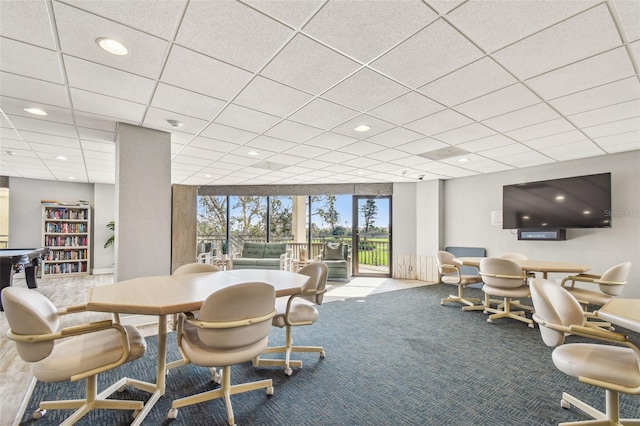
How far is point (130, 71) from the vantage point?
7.25 feet

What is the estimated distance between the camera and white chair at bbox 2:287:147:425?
1483mm

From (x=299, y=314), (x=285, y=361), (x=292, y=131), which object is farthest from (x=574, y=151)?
(x=285, y=361)

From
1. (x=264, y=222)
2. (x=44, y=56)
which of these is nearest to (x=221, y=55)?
(x=44, y=56)

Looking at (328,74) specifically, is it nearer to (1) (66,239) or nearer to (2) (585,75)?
(2) (585,75)

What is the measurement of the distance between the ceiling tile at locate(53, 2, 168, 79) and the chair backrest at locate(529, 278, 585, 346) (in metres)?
2.93

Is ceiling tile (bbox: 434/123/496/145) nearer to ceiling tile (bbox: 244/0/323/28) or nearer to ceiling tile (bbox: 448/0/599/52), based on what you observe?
ceiling tile (bbox: 448/0/599/52)

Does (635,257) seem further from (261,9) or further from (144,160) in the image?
(144,160)

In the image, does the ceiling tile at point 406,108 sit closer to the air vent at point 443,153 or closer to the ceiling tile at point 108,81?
the air vent at point 443,153

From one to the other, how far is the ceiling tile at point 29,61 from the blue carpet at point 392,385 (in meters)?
2.36

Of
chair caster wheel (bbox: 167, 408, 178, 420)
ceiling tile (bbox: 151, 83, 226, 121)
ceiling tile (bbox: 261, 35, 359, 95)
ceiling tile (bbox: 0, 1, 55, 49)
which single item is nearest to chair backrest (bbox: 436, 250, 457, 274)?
ceiling tile (bbox: 261, 35, 359, 95)

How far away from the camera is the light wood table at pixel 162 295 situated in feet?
5.49

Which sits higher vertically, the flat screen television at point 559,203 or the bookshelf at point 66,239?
the flat screen television at point 559,203

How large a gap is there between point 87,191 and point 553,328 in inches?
390

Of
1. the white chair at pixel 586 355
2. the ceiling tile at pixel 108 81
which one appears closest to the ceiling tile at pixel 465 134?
the white chair at pixel 586 355
